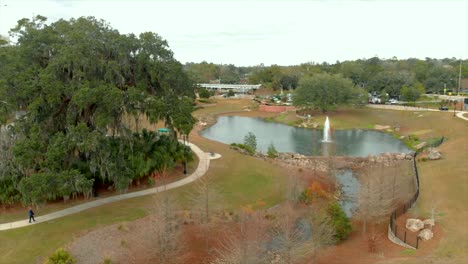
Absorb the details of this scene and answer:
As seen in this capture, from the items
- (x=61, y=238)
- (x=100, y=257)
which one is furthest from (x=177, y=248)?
(x=61, y=238)

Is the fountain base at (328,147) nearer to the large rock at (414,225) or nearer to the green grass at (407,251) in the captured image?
the large rock at (414,225)

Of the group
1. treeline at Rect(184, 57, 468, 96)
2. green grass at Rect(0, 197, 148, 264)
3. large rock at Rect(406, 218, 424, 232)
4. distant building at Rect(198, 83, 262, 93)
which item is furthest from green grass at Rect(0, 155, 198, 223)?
distant building at Rect(198, 83, 262, 93)

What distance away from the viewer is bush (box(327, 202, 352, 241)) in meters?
25.5

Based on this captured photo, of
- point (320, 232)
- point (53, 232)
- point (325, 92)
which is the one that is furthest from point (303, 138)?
point (53, 232)

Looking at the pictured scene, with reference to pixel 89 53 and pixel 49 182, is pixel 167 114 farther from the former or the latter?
pixel 49 182

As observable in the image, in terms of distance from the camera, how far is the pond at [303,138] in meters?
55.6

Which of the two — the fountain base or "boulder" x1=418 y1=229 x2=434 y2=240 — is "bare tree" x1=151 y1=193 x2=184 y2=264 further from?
the fountain base

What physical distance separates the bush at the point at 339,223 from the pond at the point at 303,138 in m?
25.8

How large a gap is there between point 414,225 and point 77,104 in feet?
74.2

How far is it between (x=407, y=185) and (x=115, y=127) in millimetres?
24585

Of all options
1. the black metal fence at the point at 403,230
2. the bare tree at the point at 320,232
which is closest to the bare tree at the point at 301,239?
the bare tree at the point at 320,232

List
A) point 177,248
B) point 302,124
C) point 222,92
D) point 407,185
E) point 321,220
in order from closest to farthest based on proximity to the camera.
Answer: point 177,248 → point 321,220 → point 407,185 → point 302,124 → point 222,92

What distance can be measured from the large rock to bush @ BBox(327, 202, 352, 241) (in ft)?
11.5

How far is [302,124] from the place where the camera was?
7775 cm
